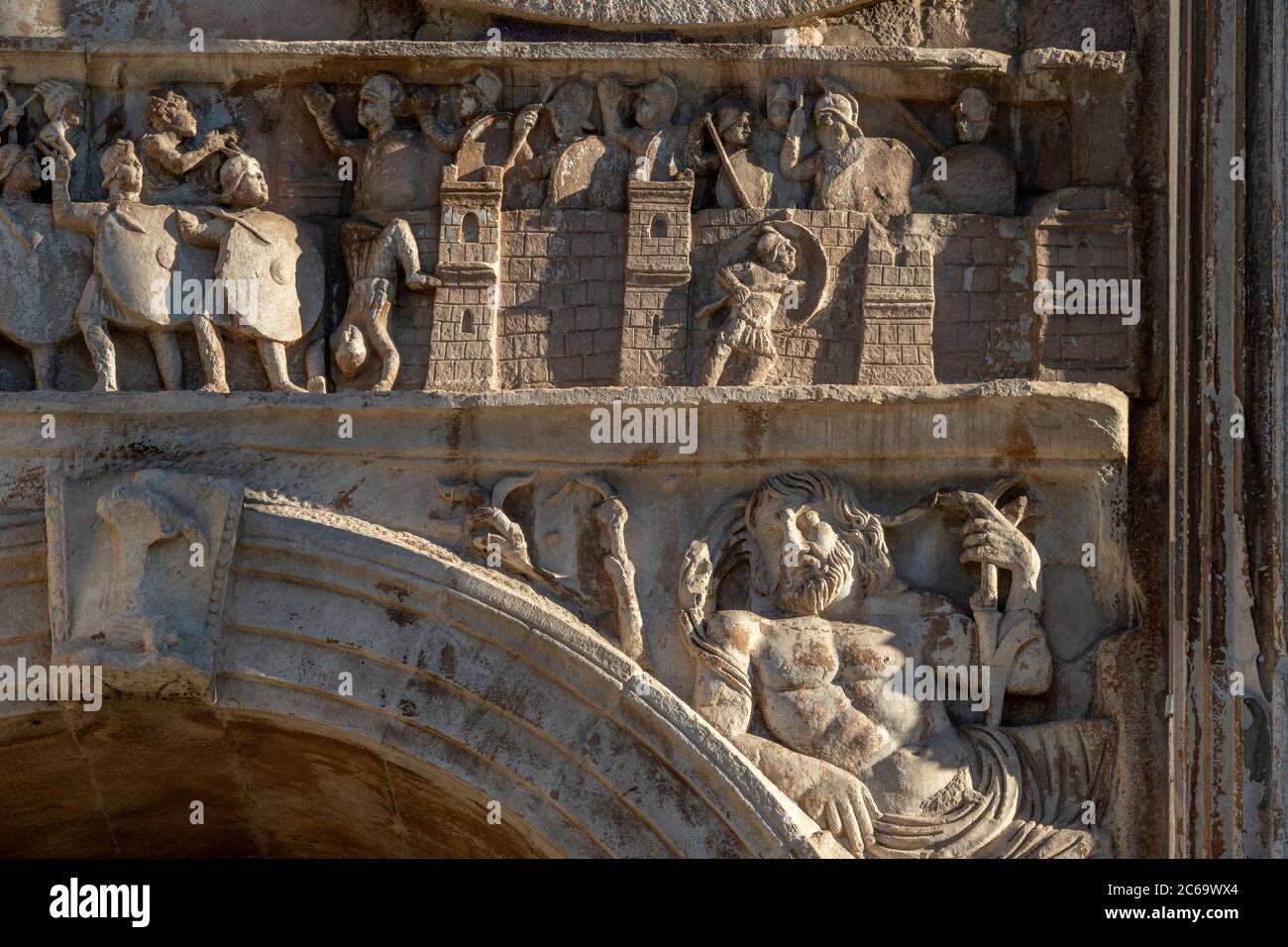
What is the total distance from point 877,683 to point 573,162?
1.91m

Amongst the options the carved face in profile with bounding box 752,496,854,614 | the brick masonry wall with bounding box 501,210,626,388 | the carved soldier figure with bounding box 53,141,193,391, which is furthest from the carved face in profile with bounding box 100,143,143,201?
the carved face in profile with bounding box 752,496,854,614

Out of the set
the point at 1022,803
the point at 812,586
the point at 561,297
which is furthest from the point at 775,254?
the point at 1022,803

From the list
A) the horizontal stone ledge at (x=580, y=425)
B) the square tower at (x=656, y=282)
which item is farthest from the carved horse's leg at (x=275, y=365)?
the square tower at (x=656, y=282)

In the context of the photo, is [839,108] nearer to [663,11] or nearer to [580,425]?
[663,11]

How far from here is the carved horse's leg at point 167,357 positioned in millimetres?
8680

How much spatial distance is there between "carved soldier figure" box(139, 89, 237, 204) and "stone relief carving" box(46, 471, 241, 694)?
99cm

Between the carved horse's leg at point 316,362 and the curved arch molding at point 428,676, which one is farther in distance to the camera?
the carved horse's leg at point 316,362

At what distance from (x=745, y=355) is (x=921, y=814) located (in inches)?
59.4

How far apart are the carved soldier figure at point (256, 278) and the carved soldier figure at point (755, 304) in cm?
123

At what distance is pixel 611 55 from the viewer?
890 centimetres

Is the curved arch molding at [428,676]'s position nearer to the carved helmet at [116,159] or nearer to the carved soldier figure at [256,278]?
the carved soldier figure at [256,278]

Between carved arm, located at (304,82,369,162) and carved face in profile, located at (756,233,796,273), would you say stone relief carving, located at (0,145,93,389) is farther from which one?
carved face in profile, located at (756,233,796,273)

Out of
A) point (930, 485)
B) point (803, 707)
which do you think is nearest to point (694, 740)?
point (803, 707)

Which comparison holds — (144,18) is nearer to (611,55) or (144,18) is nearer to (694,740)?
(611,55)
